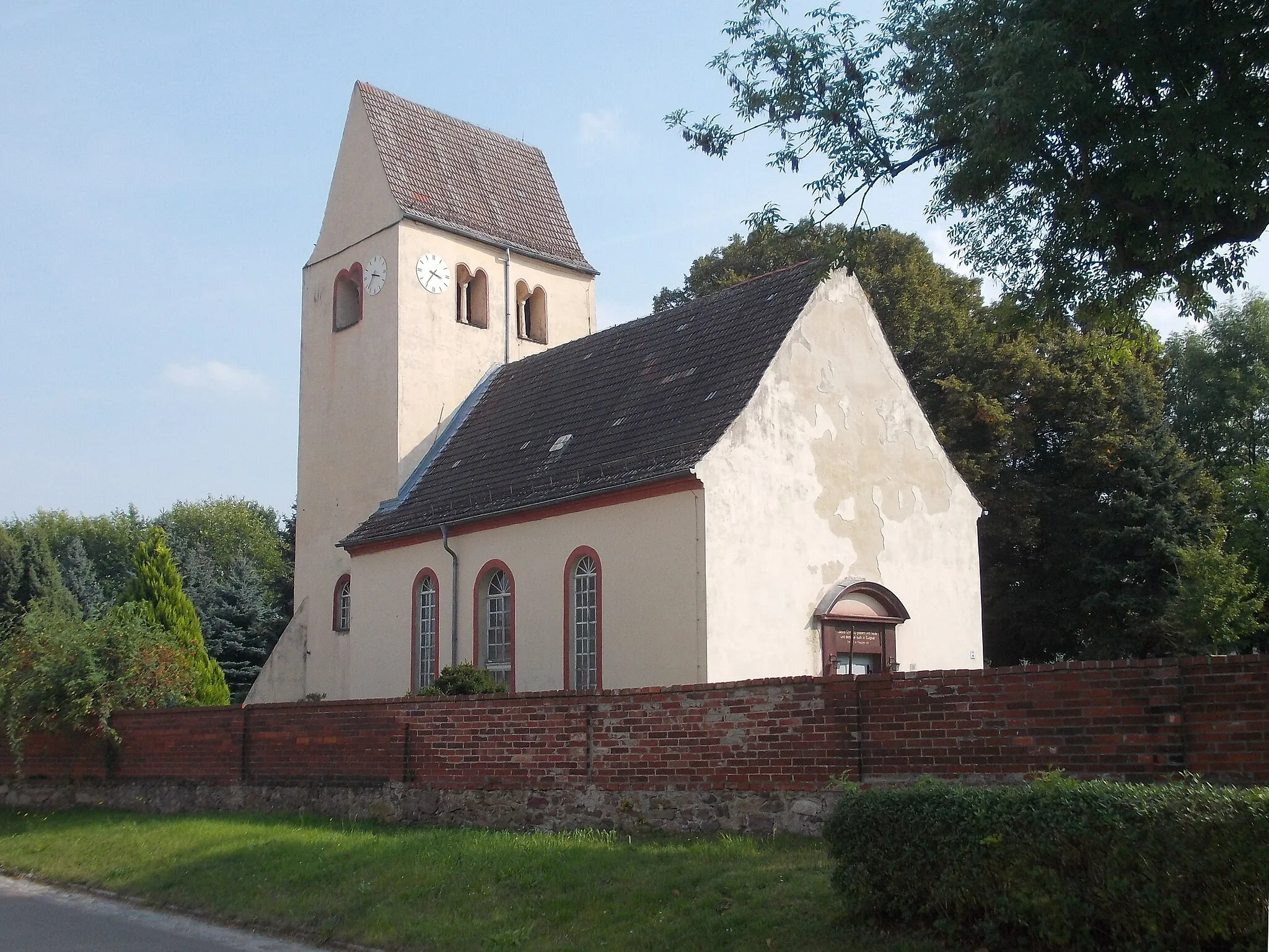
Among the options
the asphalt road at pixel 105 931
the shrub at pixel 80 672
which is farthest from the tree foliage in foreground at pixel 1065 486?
the asphalt road at pixel 105 931

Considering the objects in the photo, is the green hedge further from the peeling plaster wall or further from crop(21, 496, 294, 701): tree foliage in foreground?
crop(21, 496, 294, 701): tree foliage in foreground

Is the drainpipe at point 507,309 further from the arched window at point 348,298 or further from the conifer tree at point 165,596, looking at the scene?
the conifer tree at point 165,596

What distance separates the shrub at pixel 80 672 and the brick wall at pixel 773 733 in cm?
195

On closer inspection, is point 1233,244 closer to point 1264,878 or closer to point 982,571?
point 1264,878

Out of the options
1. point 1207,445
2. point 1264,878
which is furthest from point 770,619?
point 1207,445

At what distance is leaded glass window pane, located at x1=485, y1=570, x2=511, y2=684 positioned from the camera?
22384mm

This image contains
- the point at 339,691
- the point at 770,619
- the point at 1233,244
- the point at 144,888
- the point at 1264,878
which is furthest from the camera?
the point at 339,691

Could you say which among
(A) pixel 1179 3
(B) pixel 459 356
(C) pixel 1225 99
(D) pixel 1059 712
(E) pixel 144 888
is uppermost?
(B) pixel 459 356

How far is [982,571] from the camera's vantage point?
3112 cm

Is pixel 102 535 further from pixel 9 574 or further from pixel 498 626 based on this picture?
pixel 498 626

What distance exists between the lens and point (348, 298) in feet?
98.2

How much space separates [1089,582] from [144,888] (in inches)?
905

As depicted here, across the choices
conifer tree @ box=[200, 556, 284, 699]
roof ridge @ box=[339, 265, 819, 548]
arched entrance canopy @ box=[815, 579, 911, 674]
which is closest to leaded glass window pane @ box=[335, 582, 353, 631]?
roof ridge @ box=[339, 265, 819, 548]

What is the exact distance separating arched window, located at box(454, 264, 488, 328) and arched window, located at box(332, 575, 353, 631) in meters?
6.36
